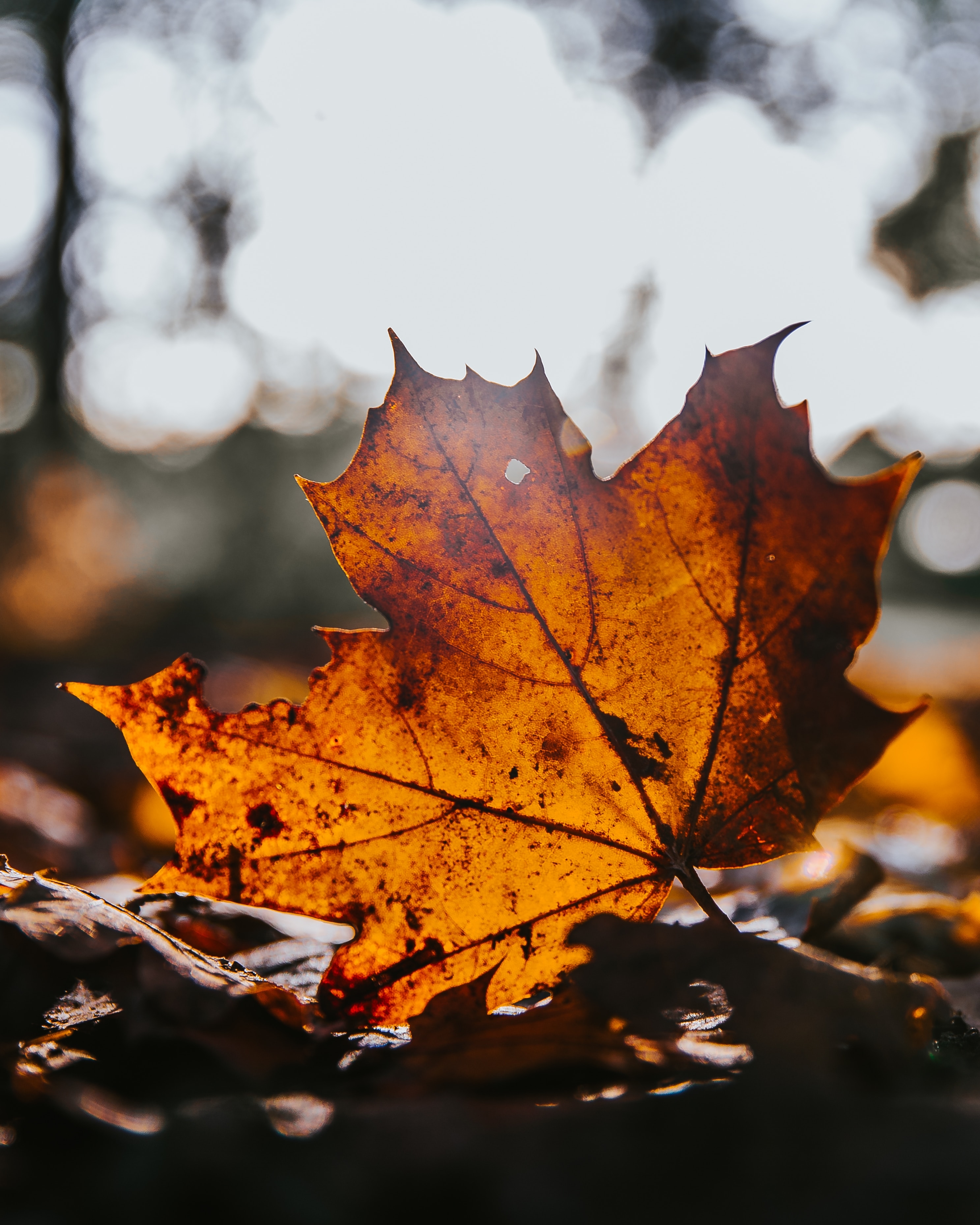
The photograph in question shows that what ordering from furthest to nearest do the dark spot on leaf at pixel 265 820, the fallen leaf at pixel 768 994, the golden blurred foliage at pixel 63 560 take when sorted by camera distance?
the golden blurred foliage at pixel 63 560
the dark spot on leaf at pixel 265 820
the fallen leaf at pixel 768 994

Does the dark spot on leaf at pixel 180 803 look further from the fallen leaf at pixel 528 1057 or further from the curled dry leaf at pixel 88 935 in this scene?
the fallen leaf at pixel 528 1057

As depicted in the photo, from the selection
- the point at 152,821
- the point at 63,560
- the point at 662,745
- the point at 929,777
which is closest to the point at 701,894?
the point at 662,745

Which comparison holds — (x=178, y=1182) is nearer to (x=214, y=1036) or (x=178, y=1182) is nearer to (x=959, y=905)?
(x=214, y=1036)

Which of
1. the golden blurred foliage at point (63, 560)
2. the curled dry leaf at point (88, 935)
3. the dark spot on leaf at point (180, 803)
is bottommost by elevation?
the curled dry leaf at point (88, 935)

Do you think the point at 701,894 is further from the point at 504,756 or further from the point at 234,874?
the point at 234,874

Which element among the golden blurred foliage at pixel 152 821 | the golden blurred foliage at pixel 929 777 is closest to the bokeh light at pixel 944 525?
the golden blurred foliage at pixel 929 777

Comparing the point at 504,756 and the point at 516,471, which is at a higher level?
the point at 516,471

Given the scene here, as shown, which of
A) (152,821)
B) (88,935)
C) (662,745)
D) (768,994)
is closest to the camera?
(768,994)

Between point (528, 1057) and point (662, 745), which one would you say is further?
point (662, 745)
